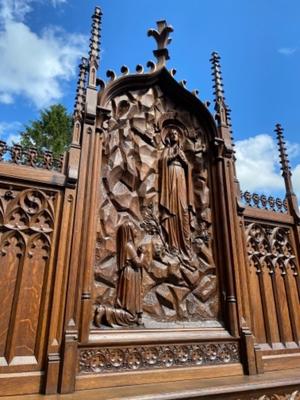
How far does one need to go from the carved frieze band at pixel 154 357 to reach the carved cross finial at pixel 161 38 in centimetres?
315

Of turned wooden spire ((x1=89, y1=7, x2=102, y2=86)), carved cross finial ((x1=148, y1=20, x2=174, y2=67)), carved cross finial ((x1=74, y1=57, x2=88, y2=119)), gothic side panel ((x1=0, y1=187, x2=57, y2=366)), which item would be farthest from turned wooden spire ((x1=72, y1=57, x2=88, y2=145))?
carved cross finial ((x1=148, y1=20, x2=174, y2=67))

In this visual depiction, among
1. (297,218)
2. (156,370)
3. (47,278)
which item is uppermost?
(297,218)

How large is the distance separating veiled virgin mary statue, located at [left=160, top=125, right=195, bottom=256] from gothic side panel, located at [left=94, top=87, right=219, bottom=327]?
0.03 feet

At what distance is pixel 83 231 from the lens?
8.32ft

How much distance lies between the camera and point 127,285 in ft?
8.60

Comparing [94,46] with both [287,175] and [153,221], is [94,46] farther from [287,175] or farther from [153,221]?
[287,175]

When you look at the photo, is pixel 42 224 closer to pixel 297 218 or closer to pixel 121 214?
pixel 121 214

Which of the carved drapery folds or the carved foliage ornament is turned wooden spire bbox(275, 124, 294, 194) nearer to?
the carved drapery folds

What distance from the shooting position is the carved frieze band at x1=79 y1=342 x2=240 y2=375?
88.7 inches

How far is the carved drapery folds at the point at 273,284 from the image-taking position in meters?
3.16

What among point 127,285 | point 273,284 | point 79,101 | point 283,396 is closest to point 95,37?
point 79,101

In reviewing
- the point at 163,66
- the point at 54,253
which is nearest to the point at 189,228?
the point at 54,253

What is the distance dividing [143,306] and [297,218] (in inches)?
92.6

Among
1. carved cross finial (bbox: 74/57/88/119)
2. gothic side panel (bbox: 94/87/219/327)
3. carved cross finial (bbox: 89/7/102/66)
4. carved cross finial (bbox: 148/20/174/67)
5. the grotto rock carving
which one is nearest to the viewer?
the grotto rock carving
